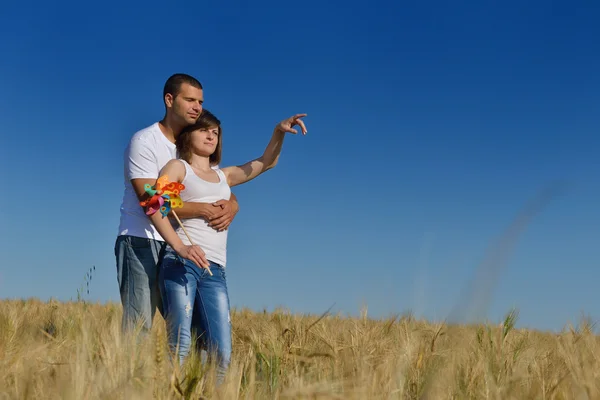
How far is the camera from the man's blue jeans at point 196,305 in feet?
11.2

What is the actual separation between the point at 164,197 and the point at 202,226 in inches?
12.9

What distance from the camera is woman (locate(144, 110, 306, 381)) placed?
134 inches

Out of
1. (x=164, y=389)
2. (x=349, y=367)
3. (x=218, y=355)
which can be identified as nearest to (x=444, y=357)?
(x=349, y=367)

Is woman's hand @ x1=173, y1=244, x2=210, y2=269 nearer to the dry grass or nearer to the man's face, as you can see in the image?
the dry grass

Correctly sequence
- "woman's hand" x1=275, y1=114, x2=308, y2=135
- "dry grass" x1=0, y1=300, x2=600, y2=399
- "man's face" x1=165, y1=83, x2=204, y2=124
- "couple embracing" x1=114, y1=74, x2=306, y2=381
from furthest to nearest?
"woman's hand" x1=275, y1=114, x2=308, y2=135, "man's face" x1=165, y1=83, x2=204, y2=124, "couple embracing" x1=114, y1=74, x2=306, y2=381, "dry grass" x1=0, y1=300, x2=600, y2=399

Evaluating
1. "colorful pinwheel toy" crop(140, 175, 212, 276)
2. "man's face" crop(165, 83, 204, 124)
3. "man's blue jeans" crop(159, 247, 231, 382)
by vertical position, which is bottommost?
"man's blue jeans" crop(159, 247, 231, 382)

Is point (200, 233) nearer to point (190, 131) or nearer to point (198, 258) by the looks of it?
point (198, 258)

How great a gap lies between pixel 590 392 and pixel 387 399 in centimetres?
58

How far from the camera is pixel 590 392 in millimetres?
1744

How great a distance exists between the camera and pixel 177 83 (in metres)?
4.02

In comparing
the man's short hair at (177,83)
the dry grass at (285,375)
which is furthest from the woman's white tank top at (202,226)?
the dry grass at (285,375)

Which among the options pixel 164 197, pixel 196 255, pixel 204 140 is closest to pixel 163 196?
pixel 164 197

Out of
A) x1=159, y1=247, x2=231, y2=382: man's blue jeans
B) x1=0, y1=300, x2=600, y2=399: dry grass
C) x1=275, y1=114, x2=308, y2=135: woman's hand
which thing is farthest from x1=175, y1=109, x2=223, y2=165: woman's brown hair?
x1=0, y1=300, x2=600, y2=399: dry grass

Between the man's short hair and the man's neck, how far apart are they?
0.19 meters
